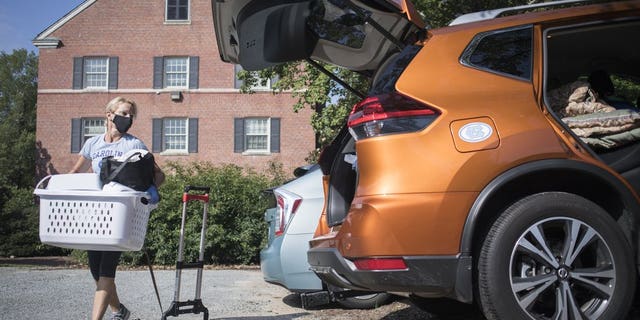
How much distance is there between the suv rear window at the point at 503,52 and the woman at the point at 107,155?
104 inches

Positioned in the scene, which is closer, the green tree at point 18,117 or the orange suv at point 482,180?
the orange suv at point 482,180

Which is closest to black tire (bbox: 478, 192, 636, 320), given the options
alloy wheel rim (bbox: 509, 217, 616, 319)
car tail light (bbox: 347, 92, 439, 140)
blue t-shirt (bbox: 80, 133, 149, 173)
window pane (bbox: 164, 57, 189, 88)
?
alloy wheel rim (bbox: 509, 217, 616, 319)

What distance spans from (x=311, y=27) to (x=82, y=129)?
2720 centimetres

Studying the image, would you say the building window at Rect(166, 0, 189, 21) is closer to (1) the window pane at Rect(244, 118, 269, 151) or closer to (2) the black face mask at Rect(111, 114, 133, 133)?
(1) the window pane at Rect(244, 118, 269, 151)

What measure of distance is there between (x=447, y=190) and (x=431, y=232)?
8.7 inches

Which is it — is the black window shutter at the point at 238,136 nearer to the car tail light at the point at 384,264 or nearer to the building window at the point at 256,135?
the building window at the point at 256,135

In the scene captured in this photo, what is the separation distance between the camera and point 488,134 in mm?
2879

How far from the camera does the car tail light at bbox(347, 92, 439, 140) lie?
115 inches

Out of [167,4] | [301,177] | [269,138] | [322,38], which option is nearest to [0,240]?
[269,138]

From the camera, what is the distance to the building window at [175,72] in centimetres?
2777

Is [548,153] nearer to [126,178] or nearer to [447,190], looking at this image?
[447,190]

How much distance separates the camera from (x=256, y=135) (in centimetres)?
2758

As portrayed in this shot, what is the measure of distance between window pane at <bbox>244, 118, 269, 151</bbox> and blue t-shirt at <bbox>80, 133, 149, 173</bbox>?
22822mm

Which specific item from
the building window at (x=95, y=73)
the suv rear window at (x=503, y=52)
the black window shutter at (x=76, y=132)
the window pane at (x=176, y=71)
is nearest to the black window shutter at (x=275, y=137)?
the window pane at (x=176, y=71)
